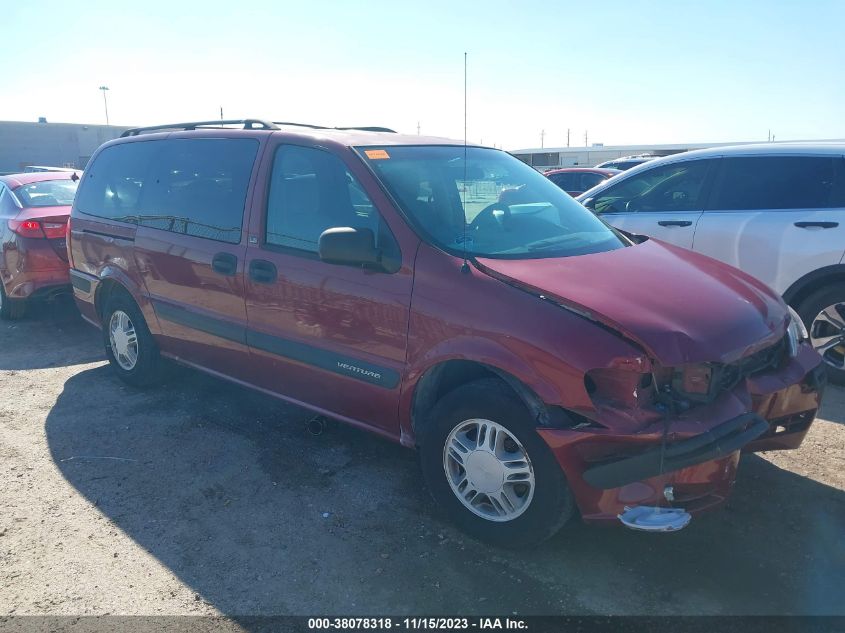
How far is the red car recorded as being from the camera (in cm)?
682

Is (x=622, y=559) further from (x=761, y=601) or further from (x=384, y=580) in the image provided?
(x=384, y=580)

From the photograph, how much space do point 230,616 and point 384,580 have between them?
65cm

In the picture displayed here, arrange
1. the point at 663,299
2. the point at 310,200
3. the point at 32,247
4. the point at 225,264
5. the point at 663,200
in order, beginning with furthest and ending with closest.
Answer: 1. the point at 32,247
2. the point at 663,200
3. the point at 225,264
4. the point at 310,200
5. the point at 663,299

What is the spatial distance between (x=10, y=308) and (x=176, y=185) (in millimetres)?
4085

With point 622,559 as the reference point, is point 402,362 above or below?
above

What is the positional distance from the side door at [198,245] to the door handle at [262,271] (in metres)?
0.11

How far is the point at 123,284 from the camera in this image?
5.04m

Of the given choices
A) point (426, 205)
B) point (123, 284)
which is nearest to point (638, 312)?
point (426, 205)

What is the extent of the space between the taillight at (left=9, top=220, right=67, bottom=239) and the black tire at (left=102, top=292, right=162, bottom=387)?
2.16m

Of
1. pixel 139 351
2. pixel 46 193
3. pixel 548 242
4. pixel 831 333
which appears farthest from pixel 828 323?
pixel 46 193

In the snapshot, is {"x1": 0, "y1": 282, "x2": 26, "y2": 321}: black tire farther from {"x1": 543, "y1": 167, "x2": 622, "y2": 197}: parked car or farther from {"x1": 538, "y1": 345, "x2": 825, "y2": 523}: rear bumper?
{"x1": 543, "y1": 167, "x2": 622, "y2": 197}: parked car

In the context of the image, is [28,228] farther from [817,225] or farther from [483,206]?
[817,225]

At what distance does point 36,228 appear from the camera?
269 inches

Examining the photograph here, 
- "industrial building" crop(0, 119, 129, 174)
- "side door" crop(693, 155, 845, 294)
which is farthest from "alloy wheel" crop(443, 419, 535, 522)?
"industrial building" crop(0, 119, 129, 174)
